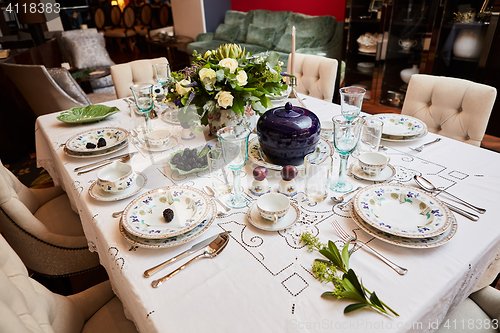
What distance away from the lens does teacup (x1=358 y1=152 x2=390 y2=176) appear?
38.4 inches

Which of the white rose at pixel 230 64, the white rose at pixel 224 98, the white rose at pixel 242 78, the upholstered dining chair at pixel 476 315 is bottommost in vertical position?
the upholstered dining chair at pixel 476 315

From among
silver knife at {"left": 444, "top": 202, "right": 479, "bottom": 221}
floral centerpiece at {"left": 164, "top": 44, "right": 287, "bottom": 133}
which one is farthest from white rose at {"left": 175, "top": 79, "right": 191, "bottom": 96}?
silver knife at {"left": 444, "top": 202, "right": 479, "bottom": 221}

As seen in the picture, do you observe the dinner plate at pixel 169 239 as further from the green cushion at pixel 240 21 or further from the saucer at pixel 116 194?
the green cushion at pixel 240 21

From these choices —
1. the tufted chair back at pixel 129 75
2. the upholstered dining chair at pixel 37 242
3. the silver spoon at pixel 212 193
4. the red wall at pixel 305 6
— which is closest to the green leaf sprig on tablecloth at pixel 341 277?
the silver spoon at pixel 212 193

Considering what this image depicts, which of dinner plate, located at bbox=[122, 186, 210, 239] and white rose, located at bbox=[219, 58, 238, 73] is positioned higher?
white rose, located at bbox=[219, 58, 238, 73]

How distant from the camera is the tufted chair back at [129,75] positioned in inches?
81.4

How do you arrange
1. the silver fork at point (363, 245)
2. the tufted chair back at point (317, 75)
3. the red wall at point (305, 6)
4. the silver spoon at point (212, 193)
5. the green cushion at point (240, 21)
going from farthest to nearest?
1. the green cushion at point (240, 21)
2. the red wall at point (305, 6)
3. the tufted chair back at point (317, 75)
4. the silver spoon at point (212, 193)
5. the silver fork at point (363, 245)

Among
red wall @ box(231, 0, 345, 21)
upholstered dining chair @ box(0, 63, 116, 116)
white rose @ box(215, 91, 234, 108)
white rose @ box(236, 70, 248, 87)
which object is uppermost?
red wall @ box(231, 0, 345, 21)

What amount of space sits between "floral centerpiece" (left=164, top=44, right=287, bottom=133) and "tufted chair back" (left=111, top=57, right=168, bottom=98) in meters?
1.05

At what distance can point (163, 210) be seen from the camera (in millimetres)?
866

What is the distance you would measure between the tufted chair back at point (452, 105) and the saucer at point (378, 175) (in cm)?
64

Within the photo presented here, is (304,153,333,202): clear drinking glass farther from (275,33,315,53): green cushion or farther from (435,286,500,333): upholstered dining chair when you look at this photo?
(275,33,315,53): green cushion

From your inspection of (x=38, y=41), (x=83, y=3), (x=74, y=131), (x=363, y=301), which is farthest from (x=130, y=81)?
(x=83, y=3)

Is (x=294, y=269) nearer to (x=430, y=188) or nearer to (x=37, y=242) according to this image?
(x=430, y=188)
